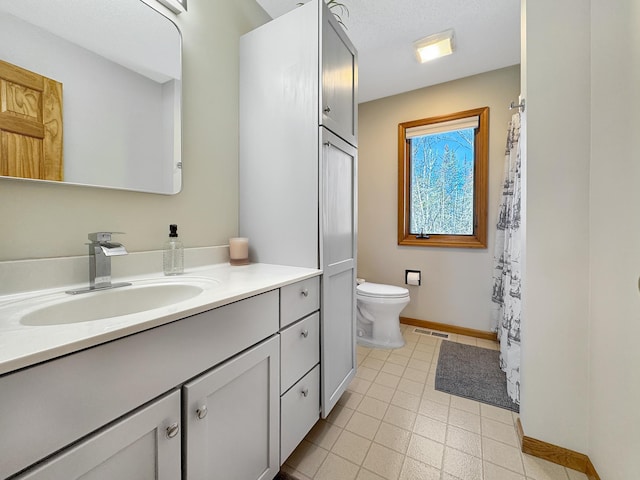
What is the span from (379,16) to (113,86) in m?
1.60

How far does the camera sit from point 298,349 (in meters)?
1.07

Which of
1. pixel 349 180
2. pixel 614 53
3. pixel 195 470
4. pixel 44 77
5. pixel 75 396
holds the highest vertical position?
pixel 614 53

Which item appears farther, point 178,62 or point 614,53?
point 178,62

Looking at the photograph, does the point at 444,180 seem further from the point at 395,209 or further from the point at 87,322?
the point at 87,322

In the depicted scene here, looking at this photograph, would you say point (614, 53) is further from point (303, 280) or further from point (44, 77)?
point (44, 77)

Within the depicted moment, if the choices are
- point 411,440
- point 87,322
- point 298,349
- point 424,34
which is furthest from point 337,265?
point 424,34

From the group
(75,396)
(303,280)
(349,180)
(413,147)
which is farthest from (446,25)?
(75,396)

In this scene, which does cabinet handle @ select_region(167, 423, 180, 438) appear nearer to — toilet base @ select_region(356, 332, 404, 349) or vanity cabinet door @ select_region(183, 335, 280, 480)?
vanity cabinet door @ select_region(183, 335, 280, 480)

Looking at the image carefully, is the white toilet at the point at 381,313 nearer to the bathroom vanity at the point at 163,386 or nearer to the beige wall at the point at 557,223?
the beige wall at the point at 557,223

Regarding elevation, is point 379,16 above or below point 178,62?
above

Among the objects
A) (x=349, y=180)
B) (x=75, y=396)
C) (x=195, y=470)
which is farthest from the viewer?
(x=349, y=180)

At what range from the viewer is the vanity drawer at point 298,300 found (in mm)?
991

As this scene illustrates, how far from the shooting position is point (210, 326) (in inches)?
28.0

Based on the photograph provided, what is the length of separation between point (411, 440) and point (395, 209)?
197 cm
